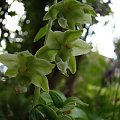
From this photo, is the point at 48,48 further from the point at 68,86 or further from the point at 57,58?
the point at 68,86

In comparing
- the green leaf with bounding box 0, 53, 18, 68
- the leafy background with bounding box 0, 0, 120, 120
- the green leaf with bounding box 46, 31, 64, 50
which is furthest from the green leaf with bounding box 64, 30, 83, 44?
the leafy background with bounding box 0, 0, 120, 120

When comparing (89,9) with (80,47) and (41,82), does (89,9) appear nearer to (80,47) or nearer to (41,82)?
(80,47)

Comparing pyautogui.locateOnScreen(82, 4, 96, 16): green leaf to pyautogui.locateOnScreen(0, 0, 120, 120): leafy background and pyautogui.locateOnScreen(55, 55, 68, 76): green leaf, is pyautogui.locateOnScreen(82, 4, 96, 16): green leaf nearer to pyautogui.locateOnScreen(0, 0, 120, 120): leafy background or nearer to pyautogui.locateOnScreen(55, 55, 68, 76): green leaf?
pyautogui.locateOnScreen(55, 55, 68, 76): green leaf

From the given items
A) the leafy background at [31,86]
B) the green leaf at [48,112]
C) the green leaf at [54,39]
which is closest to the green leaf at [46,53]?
the green leaf at [54,39]

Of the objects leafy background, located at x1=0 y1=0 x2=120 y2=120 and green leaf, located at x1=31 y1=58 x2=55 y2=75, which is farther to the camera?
leafy background, located at x1=0 y1=0 x2=120 y2=120

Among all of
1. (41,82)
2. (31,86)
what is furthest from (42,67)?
(31,86)

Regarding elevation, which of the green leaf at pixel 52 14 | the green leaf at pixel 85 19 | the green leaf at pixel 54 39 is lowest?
the green leaf at pixel 54 39

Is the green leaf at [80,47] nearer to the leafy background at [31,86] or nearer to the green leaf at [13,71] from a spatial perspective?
the green leaf at [13,71]

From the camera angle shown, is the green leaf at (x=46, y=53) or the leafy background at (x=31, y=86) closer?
the green leaf at (x=46, y=53)

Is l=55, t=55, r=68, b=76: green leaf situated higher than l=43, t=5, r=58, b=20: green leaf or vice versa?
l=43, t=5, r=58, b=20: green leaf
